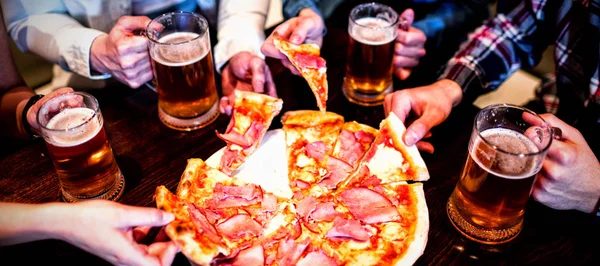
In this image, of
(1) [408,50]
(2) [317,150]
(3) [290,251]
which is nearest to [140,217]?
(3) [290,251]

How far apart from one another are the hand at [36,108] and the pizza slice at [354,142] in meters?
1.03

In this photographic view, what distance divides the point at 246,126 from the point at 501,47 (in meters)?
1.32

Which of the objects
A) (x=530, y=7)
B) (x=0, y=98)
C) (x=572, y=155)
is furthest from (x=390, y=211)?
(x=0, y=98)

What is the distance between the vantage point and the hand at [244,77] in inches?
82.3

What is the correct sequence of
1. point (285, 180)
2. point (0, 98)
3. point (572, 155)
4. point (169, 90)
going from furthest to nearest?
point (0, 98) → point (169, 90) → point (285, 180) → point (572, 155)

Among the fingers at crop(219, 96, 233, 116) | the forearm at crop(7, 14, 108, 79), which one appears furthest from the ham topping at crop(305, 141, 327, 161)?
→ the forearm at crop(7, 14, 108, 79)

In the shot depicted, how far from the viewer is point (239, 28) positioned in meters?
2.49

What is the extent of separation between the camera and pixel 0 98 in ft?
7.06

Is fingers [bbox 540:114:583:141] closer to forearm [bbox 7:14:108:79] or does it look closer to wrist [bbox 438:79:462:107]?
wrist [bbox 438:79:462:107]

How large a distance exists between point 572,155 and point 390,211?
1.95ft

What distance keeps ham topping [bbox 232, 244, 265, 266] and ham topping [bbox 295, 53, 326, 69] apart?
80 cm

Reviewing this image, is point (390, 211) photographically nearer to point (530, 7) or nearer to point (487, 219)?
point (487, 219)

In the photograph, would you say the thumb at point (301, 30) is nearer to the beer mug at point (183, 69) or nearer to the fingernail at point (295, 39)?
the fingernail at point (295, 39)

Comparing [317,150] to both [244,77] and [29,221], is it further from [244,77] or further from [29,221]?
[29,221]
